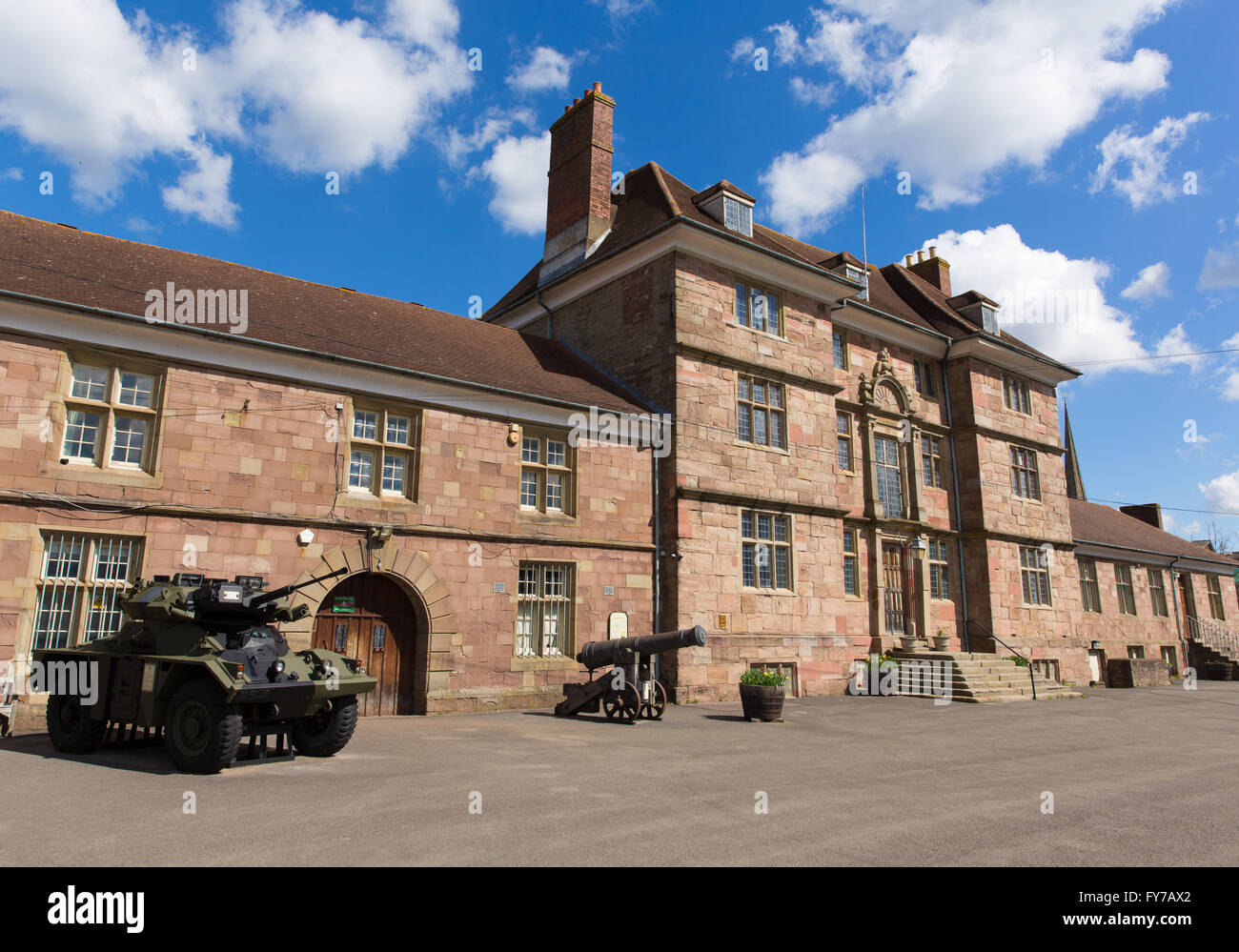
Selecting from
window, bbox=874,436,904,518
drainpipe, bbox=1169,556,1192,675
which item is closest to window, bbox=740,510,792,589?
window, bbox=874,436,904,518

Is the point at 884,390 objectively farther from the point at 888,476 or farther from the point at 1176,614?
the point at 1176,614

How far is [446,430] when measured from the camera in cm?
1565

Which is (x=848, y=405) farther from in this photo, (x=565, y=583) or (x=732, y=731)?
(x=732, y=731)

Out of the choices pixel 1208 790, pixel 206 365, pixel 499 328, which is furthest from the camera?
pixel 499 328

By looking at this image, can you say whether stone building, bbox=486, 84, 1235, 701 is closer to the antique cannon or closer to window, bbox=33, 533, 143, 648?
the antique cannon

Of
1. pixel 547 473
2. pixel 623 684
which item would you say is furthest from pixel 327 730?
pixel 547 473

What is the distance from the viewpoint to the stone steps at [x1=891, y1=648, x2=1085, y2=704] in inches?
784

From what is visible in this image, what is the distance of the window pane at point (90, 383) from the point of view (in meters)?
12.4

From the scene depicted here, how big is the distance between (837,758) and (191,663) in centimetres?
772

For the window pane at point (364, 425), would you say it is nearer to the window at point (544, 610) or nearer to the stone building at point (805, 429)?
the window at point (544, 610)

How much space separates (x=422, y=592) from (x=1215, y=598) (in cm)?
3932

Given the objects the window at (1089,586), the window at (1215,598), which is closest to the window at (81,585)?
the window at (1089,586)

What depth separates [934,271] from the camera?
31719 mm
